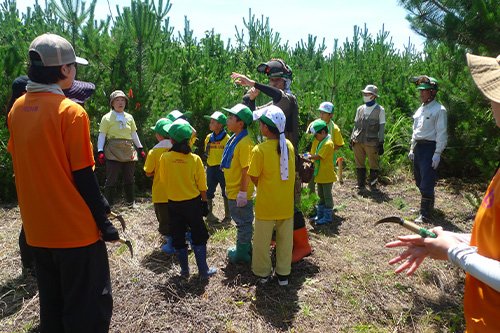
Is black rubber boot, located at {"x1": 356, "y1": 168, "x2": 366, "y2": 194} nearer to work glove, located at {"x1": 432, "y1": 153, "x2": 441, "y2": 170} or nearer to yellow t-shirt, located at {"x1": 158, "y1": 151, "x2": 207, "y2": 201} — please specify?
work glove, located at {"x1": 432, "y1": 153, "x2": 441, "y2": 170}

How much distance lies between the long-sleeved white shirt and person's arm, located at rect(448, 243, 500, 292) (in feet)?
14.6

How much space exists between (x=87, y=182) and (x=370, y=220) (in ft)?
15.8

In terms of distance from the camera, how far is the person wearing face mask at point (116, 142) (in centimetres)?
621

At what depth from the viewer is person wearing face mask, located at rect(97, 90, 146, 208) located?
20.4ft

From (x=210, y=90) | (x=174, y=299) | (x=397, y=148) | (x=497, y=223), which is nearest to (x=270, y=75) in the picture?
(x=174, y=299)

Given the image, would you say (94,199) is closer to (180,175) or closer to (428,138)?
(180,175)

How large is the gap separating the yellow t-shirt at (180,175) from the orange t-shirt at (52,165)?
60.7 inches

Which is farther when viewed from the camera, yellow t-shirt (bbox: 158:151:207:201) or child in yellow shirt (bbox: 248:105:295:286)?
yellow t-shirt (bbox: 158:151:207:201)

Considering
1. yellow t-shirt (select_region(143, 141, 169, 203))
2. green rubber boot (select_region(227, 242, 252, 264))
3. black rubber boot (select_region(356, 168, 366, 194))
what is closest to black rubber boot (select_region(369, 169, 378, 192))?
black rubber boot (select_region(356, 168, 366, 194))

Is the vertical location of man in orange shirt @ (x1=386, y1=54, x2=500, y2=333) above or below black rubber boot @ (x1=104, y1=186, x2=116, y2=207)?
above

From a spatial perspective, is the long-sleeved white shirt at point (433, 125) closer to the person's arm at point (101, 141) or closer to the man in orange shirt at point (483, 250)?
the man in orange shirt at point (483, 250)

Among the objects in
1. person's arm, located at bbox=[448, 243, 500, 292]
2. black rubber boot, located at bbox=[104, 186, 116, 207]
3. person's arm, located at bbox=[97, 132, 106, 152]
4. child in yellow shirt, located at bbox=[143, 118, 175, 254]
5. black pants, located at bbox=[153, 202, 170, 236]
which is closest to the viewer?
person's arm, located at bbox=[448, 243, 500, 292]

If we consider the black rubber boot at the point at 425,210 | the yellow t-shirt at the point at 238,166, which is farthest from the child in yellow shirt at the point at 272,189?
the black rubber boot at the point at 425,210

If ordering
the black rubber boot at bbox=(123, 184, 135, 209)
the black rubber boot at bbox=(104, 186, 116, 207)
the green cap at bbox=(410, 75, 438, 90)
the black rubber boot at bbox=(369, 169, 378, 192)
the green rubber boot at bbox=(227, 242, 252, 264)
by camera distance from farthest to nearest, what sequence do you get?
1. the black rubber boot at bbox=(369, 169, 378, 192)
2. the black rubber boot at bbox=(123, 184, 135, 209)
3. the black rubber boot at bbox=(104, 186, 116, 207)
4. the green cap at bbox=(410, 75, 438, 90)
5. the green rubber boot at bbox=(227, 242, 252, 264)
